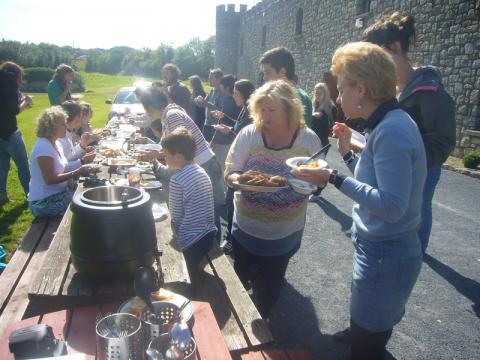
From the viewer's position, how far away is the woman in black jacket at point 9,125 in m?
5.28

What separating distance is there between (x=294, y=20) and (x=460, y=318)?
59.4ft

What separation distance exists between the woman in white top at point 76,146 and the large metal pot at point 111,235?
2.47 metres

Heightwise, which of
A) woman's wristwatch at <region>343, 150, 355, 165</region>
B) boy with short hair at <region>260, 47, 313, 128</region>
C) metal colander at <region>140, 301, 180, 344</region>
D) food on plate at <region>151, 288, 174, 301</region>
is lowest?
food on plate at <region>151, 288, 174, 301</region>

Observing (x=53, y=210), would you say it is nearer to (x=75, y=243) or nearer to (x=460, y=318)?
(x=75, y=243)

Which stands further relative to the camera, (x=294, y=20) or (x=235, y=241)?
(x=294, y=20)

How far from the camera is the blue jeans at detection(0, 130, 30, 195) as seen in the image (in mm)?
5426

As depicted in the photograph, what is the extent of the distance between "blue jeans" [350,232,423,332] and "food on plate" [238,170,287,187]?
0.65m

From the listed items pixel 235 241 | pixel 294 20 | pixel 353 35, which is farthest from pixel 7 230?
pixel 294 20

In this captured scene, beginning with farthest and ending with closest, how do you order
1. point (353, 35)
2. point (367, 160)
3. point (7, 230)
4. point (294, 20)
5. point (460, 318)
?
1. point (294, 20)
2. point (353, 35)
3. point (7, 230)
4. point (460, 318)
5. point (367, 160)

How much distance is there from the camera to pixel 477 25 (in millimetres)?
8133

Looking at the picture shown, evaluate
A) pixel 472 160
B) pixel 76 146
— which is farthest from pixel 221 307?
pixel 472 160

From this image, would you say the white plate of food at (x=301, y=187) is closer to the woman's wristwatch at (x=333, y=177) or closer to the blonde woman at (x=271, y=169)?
the blonde woman at (x=271, y=169)

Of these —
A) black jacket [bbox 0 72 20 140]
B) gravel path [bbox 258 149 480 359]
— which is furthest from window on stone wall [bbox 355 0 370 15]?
black jacket [bbox 0 72 20 140]

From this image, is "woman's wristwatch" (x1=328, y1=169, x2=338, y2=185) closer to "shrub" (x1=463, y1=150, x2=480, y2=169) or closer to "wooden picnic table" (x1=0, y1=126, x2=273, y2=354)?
"wooden picnic table" (x1=0, y1=126, x2=273, y2=354)
